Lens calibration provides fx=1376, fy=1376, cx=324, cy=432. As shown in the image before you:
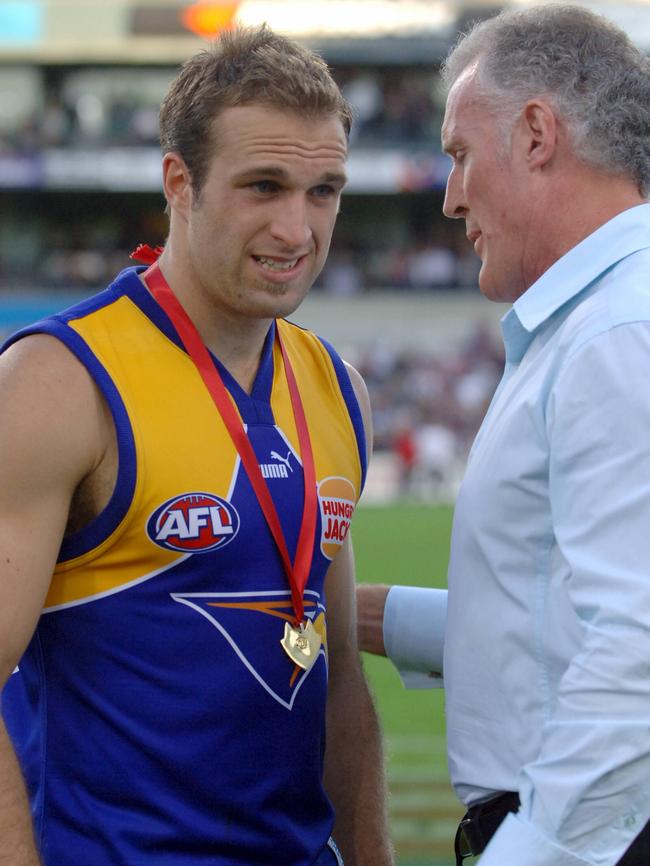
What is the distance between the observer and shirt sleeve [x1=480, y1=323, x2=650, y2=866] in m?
1.94

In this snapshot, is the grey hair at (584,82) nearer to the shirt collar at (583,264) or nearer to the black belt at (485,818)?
the shirt collar at (583,264)

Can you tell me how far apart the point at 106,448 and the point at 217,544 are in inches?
10.4

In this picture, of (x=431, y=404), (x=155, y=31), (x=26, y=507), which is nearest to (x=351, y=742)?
(x=26, y=507)

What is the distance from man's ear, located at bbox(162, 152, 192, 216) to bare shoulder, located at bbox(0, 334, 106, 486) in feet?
1.35

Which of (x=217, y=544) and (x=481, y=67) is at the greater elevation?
(x=481, y=67)

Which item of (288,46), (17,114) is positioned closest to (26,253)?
(17,114)

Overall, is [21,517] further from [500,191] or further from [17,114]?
[17,114]

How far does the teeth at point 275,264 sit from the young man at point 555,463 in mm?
337

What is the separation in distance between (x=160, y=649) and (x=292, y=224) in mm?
810

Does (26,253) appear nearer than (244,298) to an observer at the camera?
No

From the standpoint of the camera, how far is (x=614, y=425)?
200 centimetres

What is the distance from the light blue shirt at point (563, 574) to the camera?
6.40 ft

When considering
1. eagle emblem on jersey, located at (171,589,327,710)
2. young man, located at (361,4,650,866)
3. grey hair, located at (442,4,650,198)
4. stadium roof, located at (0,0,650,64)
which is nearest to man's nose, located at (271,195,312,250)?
young man, located at (361,4,650,866)

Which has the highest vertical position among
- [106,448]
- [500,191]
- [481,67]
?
[481,67]
